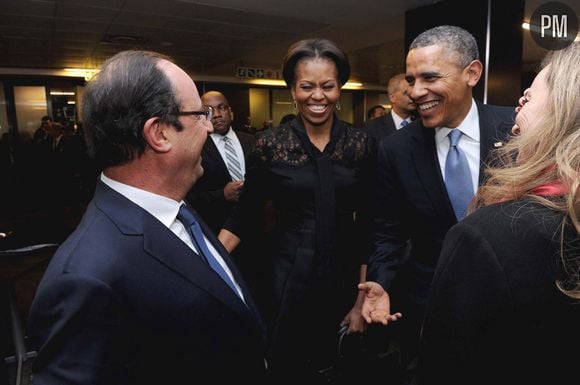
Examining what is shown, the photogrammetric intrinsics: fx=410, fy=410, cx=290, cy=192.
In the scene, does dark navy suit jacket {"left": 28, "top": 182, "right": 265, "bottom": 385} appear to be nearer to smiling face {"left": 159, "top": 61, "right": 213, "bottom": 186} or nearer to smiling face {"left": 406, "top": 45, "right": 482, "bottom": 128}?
smiling face {"left": 159, "top": 61, "right": 213, "bottom": 186}

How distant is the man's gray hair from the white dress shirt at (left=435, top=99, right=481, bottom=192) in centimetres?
20

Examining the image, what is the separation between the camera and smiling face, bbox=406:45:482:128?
1.64 meters

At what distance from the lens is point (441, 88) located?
5.39 feet

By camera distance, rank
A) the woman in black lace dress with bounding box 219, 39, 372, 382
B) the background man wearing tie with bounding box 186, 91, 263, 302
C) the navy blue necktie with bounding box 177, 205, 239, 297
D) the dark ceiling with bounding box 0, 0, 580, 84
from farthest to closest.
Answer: the dark ceiling with bounding box 0, 0, 580, 84
the background man wearing tie with bounding box 186, 91, 263, 302
the woman in black lace dress with bounding box 219, 39, 372, 382
the navy blue necktie with bounding box 177, 205, 239, 297

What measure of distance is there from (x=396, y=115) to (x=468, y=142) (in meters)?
2.79

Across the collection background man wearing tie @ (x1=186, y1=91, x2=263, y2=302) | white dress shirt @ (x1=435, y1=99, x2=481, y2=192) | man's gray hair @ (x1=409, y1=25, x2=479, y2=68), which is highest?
man's gray hair @ (x1=409, y1=25, x2=479, y2=68)

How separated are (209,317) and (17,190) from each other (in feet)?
32.0

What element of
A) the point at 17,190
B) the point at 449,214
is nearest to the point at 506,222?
the point at 449,214

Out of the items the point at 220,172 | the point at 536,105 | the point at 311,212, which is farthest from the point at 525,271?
the point at 220,172

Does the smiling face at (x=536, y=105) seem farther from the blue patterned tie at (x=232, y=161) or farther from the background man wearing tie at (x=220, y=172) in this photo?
the blue patterned tie at (x=232, y=161)

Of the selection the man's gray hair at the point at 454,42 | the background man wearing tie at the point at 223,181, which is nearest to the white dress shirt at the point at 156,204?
the man's gray hair at the point at 454,42

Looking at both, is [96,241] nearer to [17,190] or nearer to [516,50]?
[516,50]

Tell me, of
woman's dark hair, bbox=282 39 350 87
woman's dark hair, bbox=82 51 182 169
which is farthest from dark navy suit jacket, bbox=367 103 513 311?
woman's dark hair, bbox=82 51 182 169

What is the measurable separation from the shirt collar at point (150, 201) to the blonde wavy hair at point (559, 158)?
753 millimetres
